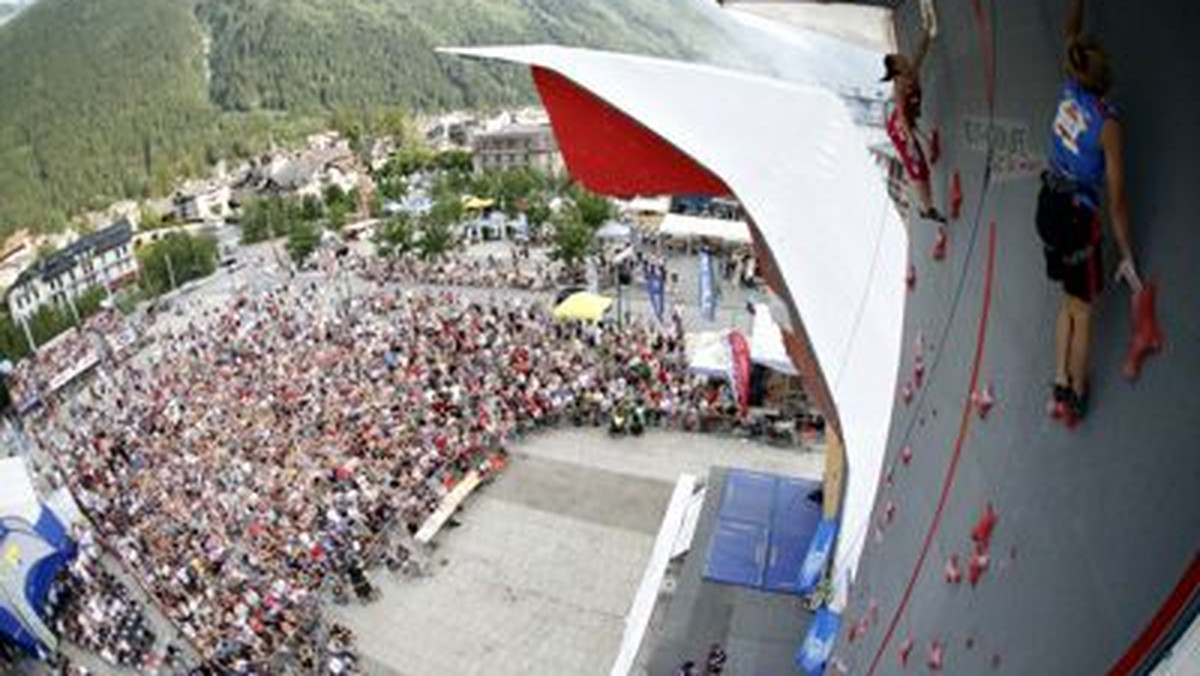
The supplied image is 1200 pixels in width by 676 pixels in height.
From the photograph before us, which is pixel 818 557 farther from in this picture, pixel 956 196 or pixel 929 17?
pixel 929 17

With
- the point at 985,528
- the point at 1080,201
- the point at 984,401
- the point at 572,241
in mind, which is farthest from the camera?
the point at 572,241

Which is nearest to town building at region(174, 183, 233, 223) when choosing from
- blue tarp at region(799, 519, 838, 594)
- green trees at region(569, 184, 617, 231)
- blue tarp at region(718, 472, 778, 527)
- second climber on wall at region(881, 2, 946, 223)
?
green trees at region(569, 184, 617, 231)

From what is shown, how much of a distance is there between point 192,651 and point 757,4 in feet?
59.1

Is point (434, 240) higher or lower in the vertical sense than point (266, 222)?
higher

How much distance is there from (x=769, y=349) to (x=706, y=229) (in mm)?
21507

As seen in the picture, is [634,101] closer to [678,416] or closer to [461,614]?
[461,614]

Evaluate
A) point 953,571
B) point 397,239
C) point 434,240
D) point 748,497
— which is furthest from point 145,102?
point 953,571

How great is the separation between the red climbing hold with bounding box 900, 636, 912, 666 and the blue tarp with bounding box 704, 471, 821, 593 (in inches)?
376

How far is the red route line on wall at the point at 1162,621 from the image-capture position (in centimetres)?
282

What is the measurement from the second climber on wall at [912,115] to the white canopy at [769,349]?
48.8 feet

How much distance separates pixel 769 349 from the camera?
22.9 m

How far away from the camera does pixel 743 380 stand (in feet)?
75.2

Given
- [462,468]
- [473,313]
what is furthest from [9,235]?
[462,468]

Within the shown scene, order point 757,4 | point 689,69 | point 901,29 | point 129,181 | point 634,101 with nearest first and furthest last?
point 901,29, point 757,4, point 634,101, point 689,69, point 129,181
